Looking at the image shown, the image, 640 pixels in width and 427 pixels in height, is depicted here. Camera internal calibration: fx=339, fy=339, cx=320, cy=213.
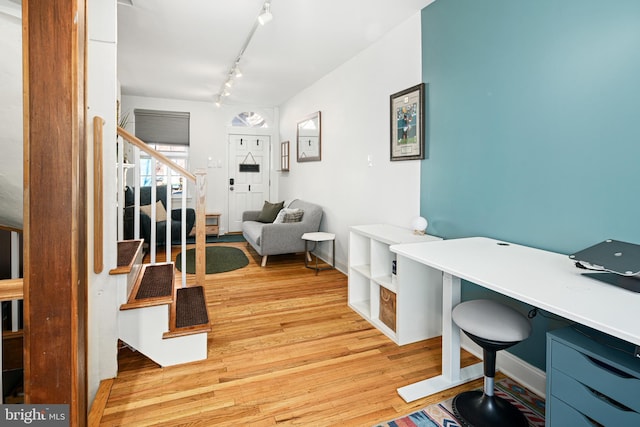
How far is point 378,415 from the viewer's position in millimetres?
1717

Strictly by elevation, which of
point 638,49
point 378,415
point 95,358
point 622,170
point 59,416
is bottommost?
point 378,415

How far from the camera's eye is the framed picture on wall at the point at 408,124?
2.79 metres

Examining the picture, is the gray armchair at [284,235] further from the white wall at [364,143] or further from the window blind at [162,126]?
the window blind at [162,126]

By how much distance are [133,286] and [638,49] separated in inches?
123

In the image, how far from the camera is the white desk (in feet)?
3.43

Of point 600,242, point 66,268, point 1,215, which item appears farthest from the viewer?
point 1,215

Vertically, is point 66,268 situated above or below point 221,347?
above

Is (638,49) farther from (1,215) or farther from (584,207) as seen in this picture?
(1,215)

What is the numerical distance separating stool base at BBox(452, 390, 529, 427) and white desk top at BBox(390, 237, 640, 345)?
704 millimetres

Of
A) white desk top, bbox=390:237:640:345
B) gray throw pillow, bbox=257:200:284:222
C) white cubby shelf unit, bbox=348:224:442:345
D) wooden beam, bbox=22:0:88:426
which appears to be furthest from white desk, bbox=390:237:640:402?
gray throw pillow, bbox=257:200:284:222

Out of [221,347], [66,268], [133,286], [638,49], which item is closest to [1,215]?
[133,286]

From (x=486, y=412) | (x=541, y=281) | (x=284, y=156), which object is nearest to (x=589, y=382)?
(x=541, y=281)

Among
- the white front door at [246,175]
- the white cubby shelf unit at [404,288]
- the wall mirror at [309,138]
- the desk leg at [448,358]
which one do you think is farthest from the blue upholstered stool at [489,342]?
the white front door at [246,175]

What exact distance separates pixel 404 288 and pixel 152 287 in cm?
178
